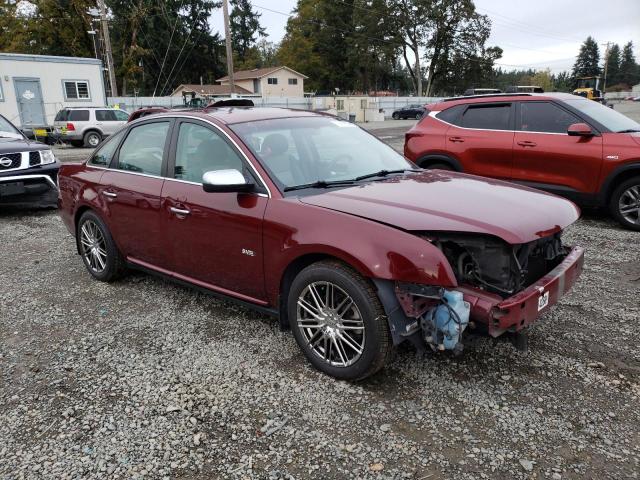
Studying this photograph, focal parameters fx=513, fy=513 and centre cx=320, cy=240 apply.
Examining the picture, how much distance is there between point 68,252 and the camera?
20.7ft

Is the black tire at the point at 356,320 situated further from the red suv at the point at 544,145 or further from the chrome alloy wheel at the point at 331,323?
the red suv at the point at 544,145

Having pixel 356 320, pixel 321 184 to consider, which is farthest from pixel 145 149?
pixel 356 320

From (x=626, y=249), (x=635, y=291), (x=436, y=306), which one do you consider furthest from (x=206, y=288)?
(x=626, y=249)

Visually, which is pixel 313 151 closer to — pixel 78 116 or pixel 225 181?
pixel 225 181

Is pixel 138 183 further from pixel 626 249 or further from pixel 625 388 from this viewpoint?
pixel 626 249

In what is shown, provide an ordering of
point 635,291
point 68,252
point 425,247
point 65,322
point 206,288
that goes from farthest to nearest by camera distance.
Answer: point 68,252 → point 635,291 → point 65,322 → point 206,288 → point 425,247

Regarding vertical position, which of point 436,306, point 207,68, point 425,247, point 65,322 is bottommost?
point 65,322

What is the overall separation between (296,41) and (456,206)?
3060 inches

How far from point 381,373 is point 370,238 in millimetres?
955

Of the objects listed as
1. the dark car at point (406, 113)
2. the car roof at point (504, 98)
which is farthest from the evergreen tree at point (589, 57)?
the car roof at point (504, 98)

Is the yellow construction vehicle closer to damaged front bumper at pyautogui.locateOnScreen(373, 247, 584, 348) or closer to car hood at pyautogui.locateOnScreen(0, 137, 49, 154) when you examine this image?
car hood at pyautogui.locateOnScreen(0, 137, 49, 154)

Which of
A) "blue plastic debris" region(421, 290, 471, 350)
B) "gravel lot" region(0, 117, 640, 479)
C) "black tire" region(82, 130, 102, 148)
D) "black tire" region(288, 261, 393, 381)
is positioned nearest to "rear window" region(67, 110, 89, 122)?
"black tire" region(82, 130, 102, 148)

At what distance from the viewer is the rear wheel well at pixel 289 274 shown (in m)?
3.21

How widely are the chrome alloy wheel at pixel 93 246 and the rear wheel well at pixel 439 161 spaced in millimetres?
4985
